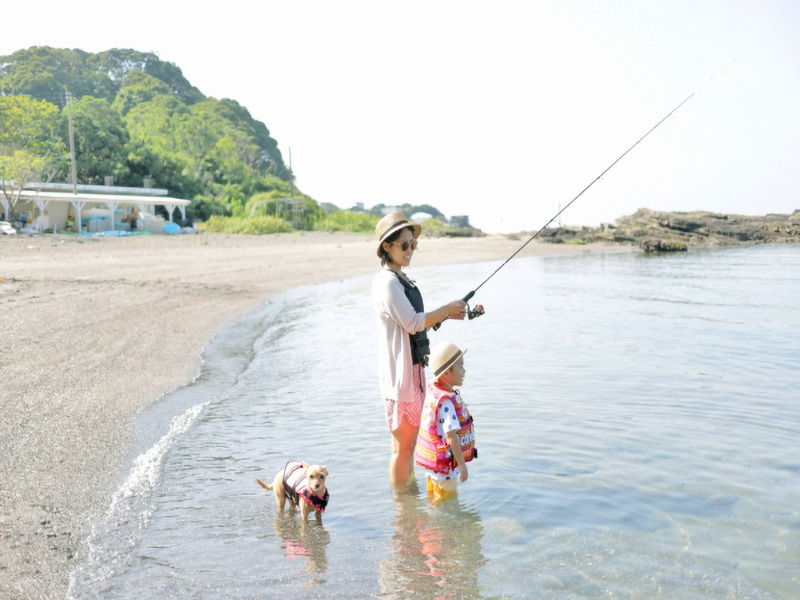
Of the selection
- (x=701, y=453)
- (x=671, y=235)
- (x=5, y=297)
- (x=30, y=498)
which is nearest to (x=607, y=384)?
(x=701, y=453)

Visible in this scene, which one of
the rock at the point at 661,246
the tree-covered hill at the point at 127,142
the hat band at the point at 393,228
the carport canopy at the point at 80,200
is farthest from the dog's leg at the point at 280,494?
the rock at the point at 661,246

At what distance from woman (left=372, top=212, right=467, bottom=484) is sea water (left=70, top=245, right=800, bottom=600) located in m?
0.72

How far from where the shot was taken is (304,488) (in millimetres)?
3889

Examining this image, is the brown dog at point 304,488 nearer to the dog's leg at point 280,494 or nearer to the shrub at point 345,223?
the dog's leg at point 280,494

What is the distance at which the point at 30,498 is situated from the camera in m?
4.02

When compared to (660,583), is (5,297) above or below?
above

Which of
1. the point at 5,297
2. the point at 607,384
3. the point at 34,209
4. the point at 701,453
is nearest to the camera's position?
the point at 701,453

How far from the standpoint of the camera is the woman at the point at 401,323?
12.5 feet

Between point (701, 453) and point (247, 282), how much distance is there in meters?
13.7

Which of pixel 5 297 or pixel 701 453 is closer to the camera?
pixel 701 453

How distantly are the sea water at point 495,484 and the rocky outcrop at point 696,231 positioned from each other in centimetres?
3956

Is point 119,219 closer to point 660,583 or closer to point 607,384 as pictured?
point 607,384

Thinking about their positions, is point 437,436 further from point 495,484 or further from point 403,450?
point 495,484

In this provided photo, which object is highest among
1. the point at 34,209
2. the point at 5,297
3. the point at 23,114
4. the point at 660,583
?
the point at 23,114
